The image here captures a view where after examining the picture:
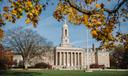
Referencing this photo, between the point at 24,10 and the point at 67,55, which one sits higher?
the point at 24,10

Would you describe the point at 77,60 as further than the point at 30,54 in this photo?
Yes

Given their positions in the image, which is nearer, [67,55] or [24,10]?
[24,10]

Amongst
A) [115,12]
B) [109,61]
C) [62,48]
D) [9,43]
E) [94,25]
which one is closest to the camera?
[94,25]

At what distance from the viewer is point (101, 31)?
32.6 ft

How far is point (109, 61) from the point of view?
602 ft

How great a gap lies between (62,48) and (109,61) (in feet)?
A: 107

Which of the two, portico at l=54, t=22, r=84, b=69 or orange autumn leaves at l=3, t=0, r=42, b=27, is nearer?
orange autumn leaves at l=3, t=0, r=42, b=27

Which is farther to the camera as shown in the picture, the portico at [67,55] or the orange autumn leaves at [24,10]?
the portico at [67,55]

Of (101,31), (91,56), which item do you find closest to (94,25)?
(101,31)

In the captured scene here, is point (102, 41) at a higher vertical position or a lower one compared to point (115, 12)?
lower

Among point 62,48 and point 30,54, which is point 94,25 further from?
point 62,48

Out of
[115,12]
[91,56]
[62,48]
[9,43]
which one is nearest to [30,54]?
[9,43]

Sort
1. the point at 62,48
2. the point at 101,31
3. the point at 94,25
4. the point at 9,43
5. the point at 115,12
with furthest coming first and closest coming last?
the point at 62,48 → the point at 9,43 → the point at 115,12 → the point at 101,31 → the point at 94,25

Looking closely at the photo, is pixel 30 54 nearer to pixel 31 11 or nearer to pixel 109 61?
pixel 109 61
